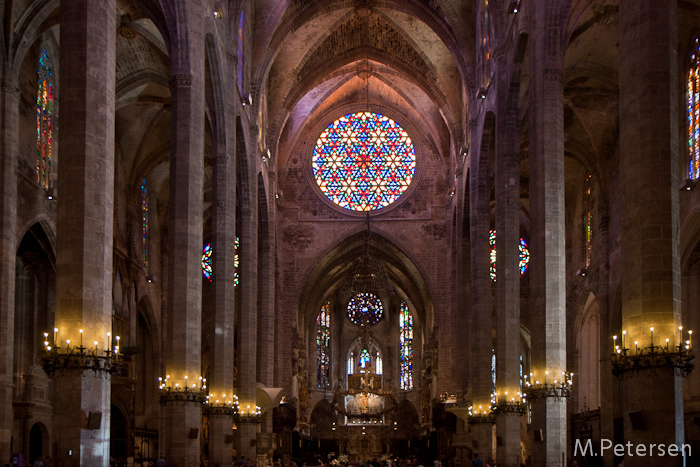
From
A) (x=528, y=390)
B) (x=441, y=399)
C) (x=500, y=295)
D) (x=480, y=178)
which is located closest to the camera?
(x=528, y=390)

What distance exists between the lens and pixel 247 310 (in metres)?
34.1

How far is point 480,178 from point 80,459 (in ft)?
77.1

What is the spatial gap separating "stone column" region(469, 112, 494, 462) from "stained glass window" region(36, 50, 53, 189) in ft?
52.6

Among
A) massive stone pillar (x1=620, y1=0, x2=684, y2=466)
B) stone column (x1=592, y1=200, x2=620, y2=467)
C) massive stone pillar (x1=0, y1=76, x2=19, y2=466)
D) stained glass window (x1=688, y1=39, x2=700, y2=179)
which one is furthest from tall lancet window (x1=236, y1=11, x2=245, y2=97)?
massive stone pillar (x1=620, y1=0, x2=684, y2=466)

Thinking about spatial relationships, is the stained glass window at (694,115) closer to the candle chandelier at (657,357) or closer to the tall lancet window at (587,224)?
the tall lancet window at (587,224)

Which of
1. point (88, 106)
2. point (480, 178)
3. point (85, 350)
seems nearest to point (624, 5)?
point (88, 106)

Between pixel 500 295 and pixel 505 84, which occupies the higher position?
pixel 505 84

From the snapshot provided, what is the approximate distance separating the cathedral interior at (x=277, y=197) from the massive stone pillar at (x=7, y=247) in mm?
63

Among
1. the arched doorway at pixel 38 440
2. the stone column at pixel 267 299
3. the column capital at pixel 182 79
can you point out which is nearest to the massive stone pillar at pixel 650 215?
the column capital at pixel 182 79

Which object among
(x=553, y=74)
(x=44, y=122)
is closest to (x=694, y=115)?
(x=553, y=74)

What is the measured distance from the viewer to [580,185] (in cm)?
4150

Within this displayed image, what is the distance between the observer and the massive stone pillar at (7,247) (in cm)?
2291

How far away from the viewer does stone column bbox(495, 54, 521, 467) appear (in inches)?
1066

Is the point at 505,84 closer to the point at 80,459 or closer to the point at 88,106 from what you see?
the point at 88,106
